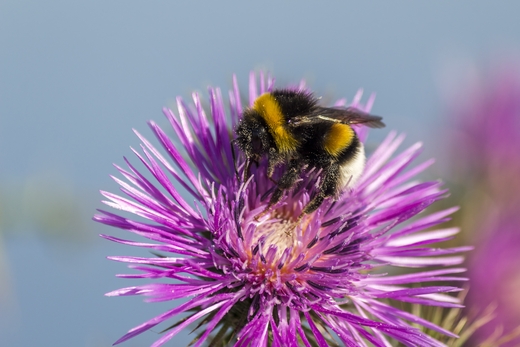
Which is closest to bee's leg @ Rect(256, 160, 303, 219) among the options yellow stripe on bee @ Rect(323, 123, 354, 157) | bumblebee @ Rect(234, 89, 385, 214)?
bumblebee @ Rect(234, 89, 385, 214)

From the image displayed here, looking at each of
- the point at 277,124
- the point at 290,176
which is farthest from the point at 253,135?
the point at 290,176

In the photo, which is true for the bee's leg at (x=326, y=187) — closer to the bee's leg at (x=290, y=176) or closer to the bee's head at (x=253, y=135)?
the bee's leg at (x=290, y=176)

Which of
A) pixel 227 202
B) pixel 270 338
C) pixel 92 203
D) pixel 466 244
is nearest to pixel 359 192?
pixel 466 244

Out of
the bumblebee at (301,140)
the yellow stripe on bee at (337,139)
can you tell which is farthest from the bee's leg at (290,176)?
the yellow stripe on bee at (337,139)

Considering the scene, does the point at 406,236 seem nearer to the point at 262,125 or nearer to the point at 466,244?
the point at 466,244

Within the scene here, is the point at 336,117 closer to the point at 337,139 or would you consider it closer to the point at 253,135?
the point at 337,139
